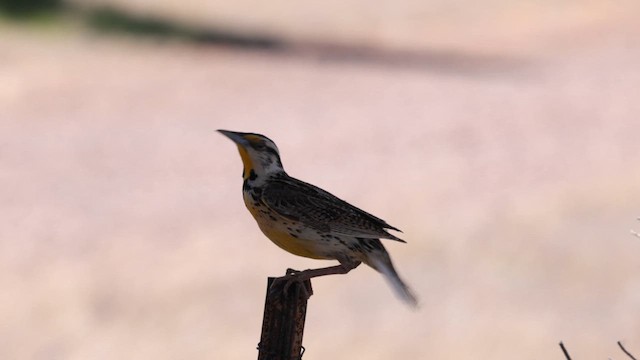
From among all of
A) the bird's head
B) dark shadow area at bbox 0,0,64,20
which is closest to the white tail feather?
the bird's head

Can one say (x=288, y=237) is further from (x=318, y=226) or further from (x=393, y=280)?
Answer: (x=393, y=280)

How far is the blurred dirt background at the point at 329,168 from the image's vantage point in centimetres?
1189

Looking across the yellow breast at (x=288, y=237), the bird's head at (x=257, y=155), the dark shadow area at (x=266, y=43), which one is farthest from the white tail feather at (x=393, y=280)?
the dark shadow area at (x=266, y=43)

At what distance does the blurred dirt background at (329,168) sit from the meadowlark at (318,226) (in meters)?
6.39

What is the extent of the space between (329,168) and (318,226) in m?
11.6

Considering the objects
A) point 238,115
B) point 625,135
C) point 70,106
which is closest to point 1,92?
point 70,106

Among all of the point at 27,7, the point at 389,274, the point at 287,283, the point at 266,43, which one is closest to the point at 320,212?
the point at 389,274

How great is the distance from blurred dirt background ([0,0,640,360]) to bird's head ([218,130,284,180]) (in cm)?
626

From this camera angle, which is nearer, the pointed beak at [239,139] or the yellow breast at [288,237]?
the yellow breast at [288,237]

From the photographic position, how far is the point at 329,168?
16.5 meters

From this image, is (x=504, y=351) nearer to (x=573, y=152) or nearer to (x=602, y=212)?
(x=602, y=212)

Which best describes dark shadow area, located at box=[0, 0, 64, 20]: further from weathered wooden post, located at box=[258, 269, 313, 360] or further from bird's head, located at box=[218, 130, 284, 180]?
weathered wooden post, located at box=[258, 269, 313, 360]

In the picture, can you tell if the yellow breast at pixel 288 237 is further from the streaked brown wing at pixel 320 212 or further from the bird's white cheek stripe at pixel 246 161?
the bird's white cheek stripe at pixel 246 161

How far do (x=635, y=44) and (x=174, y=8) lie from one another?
871cm
